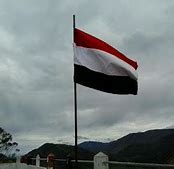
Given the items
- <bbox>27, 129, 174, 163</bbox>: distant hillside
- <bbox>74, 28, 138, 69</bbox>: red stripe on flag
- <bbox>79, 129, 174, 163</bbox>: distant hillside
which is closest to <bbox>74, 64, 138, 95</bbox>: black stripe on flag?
<bbox>74, 28, 138, 69</bbox>: red stripe on flag

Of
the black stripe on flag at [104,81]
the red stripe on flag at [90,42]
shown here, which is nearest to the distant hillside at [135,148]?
the black stripe on flag at [104,81]

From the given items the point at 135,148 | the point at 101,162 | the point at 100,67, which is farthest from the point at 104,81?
the point at 135,148

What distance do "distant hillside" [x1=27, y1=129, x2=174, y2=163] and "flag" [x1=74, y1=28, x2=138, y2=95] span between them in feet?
36.4

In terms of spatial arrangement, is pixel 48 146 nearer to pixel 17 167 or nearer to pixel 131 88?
pixel 17 167

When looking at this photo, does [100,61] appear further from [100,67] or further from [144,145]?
[144,145]

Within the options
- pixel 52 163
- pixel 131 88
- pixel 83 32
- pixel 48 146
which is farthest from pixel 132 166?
pixel 48 146

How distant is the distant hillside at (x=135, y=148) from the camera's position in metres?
24.1

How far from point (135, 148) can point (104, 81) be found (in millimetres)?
19794

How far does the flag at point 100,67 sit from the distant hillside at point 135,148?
11.1 metres

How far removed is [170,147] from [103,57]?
22.3 meters

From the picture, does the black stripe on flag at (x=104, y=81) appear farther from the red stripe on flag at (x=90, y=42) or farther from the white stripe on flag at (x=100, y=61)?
the red stripe on flag at (x=90, y=42)

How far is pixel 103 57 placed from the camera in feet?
31.8

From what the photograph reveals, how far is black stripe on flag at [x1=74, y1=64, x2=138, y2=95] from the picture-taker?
9484 millimetres

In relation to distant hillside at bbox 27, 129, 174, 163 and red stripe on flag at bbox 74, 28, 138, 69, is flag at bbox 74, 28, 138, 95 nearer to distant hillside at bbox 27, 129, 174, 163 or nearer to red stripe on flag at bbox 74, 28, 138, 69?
red stripe on flag at bbox 74, 28, 138, 69
